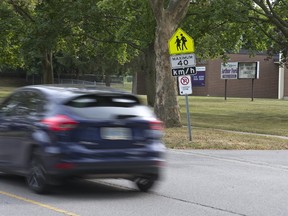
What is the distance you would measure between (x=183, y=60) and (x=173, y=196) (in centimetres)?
845

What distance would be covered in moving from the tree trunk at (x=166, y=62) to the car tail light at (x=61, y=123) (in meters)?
12.7

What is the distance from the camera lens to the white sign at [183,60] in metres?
15.8

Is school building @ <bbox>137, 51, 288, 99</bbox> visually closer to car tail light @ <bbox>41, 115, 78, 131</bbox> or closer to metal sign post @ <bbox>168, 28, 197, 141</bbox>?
metal sign post @ <bbox>168, 28, 197, 141</bbox>

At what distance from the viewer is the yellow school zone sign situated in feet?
52.3

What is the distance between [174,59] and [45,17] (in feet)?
52.4

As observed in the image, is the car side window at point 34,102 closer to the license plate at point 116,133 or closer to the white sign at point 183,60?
the license plate at point 116,133

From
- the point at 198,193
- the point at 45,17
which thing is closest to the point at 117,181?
the point at 198,193

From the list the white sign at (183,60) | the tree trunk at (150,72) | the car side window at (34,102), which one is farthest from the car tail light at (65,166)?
the tree trunk at (150,72)

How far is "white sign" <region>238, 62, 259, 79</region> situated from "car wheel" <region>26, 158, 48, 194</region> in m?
54.5

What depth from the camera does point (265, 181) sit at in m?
9.80

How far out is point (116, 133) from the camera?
7.52 m

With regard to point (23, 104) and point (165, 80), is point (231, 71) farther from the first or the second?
point (23, 104)

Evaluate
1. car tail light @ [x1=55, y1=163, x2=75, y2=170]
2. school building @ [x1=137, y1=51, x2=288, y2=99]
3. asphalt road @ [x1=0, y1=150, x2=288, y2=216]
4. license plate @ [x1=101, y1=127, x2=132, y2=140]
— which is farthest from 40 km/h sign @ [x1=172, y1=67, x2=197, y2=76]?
school building @ [x1=137, y1=51, x2=288, y2=99]

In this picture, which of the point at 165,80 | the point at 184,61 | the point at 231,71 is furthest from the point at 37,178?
the point at 231,71
